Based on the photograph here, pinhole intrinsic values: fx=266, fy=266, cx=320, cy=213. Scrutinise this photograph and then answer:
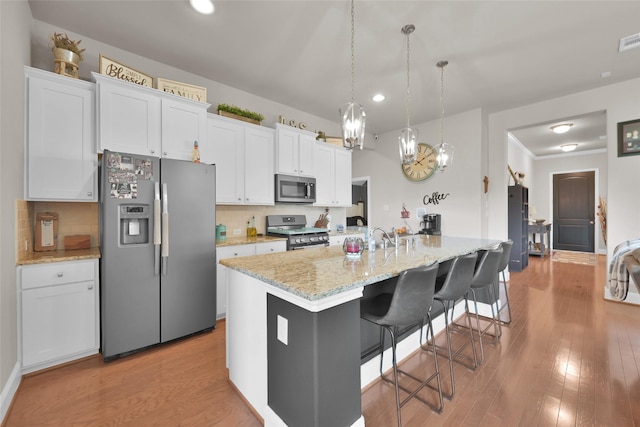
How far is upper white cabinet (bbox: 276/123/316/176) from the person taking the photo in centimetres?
383

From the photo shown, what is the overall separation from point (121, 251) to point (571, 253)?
1009cm

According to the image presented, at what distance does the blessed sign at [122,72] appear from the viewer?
2438 mm

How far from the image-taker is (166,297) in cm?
243

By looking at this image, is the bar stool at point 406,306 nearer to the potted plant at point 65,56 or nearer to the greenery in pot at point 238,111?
the greenery in pot at point 238,111

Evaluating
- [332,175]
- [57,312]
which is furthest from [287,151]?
[57,312]

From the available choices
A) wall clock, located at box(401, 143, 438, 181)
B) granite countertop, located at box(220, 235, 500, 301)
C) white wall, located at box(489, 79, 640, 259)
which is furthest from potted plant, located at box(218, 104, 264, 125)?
white wall, located at box(489, 79, 640, 259)

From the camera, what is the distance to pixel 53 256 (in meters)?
2.09

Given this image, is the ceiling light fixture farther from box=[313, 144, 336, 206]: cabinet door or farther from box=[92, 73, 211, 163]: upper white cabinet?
box=[92, 73, 211, 163]: upper white cabinet

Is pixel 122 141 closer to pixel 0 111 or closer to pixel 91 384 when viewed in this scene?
pixel 0 111

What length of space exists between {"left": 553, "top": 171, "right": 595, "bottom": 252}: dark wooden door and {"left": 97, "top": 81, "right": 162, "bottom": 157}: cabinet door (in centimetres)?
998

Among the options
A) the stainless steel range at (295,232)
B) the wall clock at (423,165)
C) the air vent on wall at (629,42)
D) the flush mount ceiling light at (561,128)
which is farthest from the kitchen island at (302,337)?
the flush mount ceiling light at (561,128)

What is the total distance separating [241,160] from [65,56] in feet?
5.86

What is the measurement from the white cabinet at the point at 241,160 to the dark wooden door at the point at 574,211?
28.2 feet

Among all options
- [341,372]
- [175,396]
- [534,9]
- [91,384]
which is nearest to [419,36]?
[534,9]
